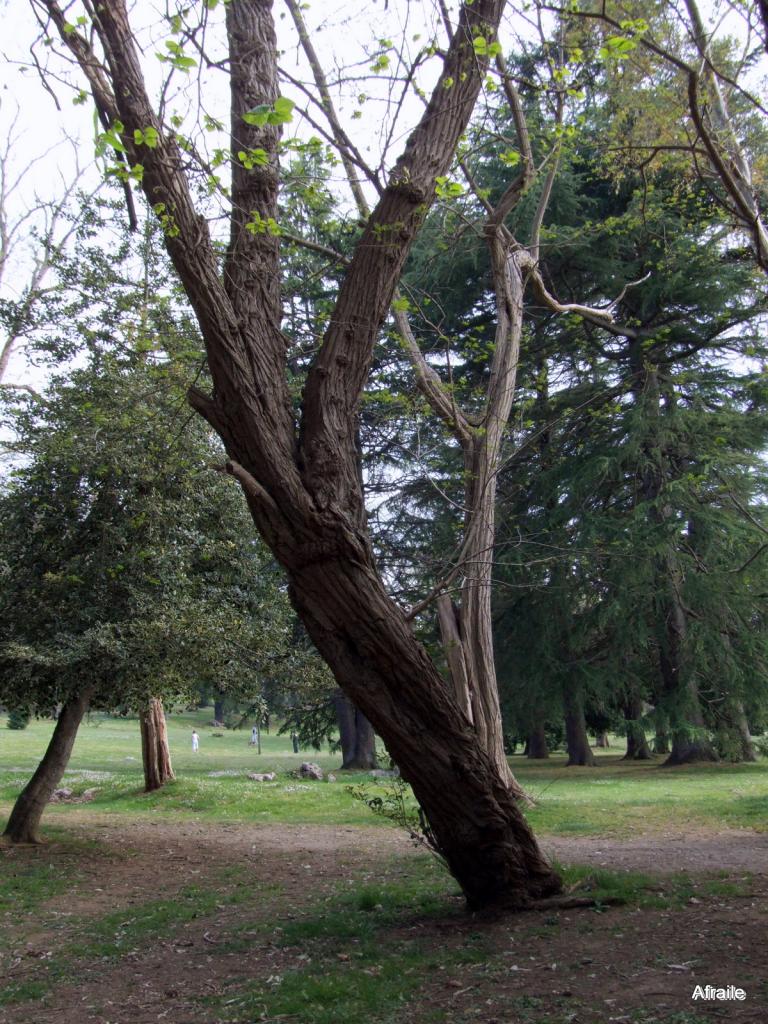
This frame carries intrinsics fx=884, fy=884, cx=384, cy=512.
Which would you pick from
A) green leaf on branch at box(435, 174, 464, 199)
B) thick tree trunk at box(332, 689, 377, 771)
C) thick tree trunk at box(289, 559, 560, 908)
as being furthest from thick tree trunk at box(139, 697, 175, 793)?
green leaf on branch at box(435, 174, 464, 199)

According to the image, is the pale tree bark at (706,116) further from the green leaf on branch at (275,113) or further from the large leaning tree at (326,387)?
the green leaf on branch at (275,113)

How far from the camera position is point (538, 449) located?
20656mm

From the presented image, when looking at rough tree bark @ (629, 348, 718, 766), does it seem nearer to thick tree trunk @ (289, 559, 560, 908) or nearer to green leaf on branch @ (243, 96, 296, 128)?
thick tree trunk @ (289, 559, 560, 908)

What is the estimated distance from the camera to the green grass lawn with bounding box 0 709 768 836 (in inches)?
469

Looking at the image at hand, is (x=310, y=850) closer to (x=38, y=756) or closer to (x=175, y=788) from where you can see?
(x=175, y=788)

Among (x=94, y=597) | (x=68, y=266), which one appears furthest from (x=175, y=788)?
(x=68, y=266)

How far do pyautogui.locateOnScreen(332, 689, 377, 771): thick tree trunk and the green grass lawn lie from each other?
8.60 feet

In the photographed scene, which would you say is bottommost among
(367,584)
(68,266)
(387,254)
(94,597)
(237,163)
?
(367,584)

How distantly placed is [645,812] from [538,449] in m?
9.84

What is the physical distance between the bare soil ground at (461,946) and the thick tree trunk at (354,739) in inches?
520

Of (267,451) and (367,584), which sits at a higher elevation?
(267,451)

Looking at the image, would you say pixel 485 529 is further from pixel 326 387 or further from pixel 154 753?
pixel 154 753

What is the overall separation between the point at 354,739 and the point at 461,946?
17881 mm

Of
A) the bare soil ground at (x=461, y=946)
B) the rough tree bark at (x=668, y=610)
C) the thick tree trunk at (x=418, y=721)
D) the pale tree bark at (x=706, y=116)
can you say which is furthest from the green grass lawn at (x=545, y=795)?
the pale tree bark at (x=706, y=116)
